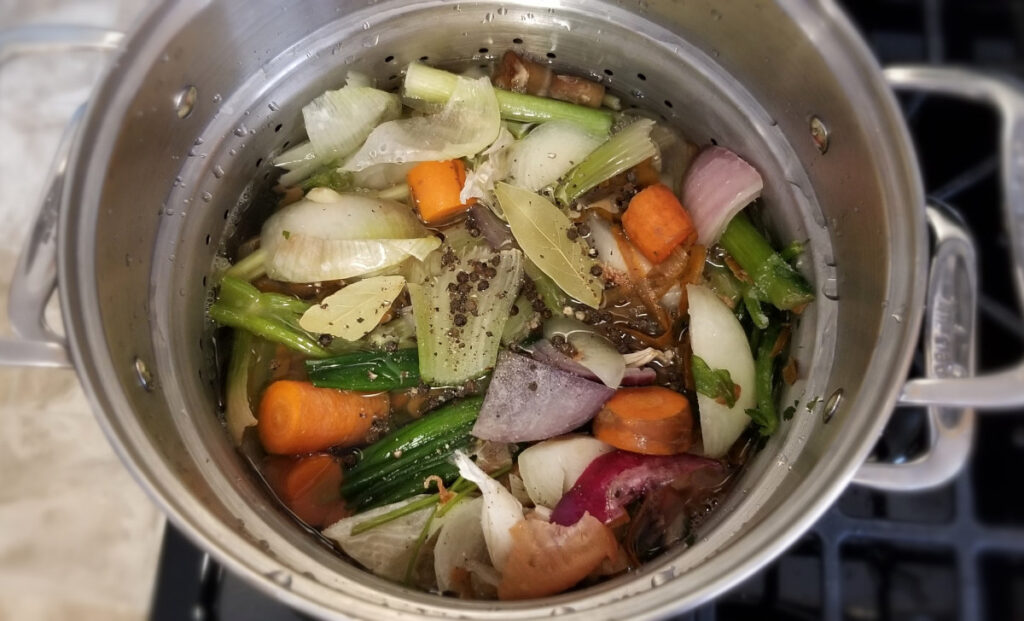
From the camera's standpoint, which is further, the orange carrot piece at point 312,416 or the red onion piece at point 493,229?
the red onion piece at point 493,229

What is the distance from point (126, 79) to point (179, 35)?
0.10m

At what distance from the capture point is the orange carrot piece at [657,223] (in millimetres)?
1222

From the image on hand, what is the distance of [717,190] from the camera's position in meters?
1.24

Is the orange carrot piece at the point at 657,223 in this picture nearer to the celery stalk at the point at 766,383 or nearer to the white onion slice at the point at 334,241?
the celery stalk at the point at 766,383

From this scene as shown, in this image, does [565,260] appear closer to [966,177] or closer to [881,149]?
[881,149]

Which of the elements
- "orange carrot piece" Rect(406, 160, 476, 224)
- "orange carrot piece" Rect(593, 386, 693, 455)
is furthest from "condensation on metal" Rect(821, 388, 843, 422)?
"orange carrot piece" Rect(406, 160, 476, 224)

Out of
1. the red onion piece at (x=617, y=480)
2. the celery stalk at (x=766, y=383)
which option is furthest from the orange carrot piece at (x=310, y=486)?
the celery stalk at (x=766, y=383)

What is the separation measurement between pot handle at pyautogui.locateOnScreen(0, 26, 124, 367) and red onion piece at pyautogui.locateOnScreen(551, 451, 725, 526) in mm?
731

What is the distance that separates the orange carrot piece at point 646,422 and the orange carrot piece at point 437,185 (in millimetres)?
460

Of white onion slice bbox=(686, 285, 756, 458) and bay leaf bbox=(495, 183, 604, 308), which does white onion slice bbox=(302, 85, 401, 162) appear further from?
white onion slice bbox=(686, 285, 756, 458)

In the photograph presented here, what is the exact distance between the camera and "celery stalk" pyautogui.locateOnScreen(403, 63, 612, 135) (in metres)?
1.29

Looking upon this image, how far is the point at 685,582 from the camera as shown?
84cm

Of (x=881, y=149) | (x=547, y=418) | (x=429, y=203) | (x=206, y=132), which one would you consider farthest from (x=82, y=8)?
(x=881, y=149)

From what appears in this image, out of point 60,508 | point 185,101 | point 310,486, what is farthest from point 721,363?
point 60,508
